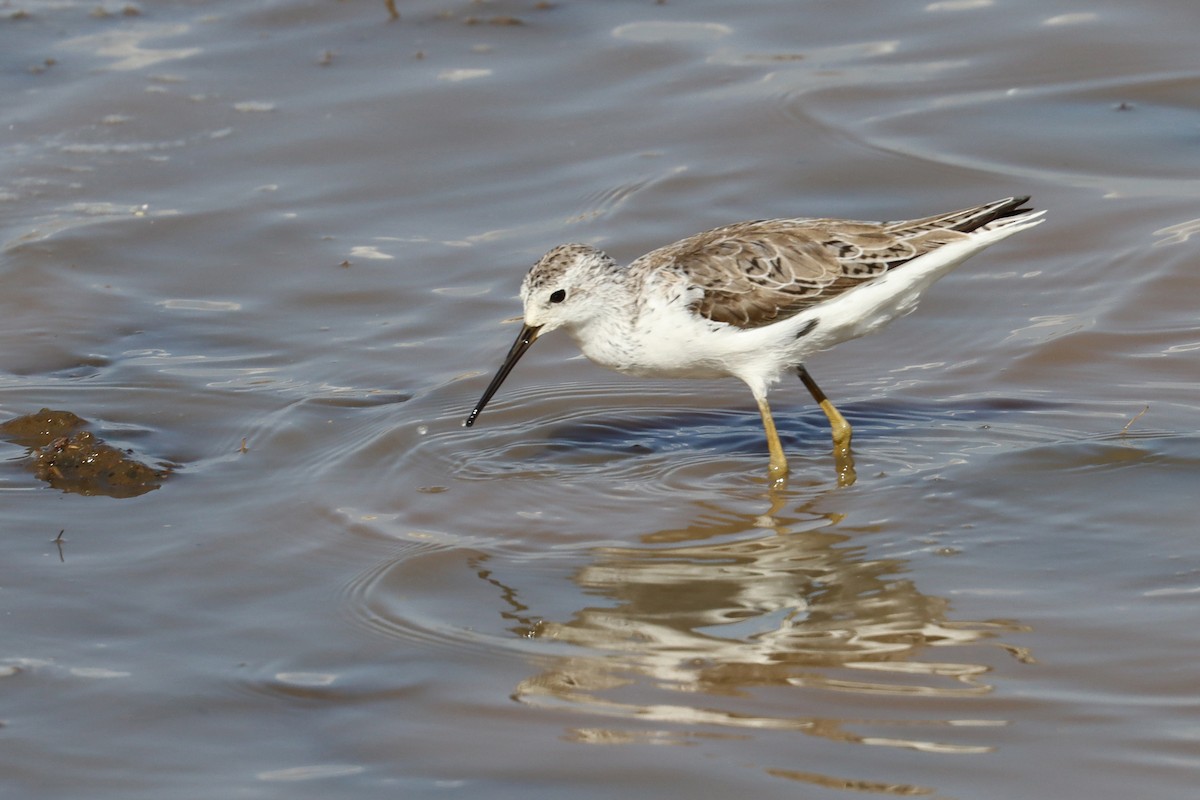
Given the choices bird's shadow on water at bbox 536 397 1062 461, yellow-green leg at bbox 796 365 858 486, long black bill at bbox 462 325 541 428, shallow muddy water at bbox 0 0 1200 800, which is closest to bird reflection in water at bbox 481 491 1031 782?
shallow muddy water at bbox 0 0 1200 800

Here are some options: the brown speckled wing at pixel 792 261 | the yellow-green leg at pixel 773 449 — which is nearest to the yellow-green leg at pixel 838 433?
the yellow-green leg at pixel 773 449

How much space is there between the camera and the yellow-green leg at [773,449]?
823 cm

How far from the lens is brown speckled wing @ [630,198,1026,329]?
323 inches

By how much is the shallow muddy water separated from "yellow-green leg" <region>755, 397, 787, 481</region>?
9cm

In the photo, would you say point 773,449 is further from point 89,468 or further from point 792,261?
point 89,468

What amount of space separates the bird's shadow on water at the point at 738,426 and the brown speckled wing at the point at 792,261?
2.84ft

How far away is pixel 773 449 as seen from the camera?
8336mm

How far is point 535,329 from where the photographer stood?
8445mm

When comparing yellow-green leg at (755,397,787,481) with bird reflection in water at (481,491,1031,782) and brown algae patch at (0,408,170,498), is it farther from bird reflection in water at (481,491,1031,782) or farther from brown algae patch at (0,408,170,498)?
brown algae patch at (0,408,170,498)

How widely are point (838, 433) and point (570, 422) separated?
→ 59.6 inches

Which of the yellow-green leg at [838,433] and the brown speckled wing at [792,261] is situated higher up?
the brown speckled wing at [792,261]

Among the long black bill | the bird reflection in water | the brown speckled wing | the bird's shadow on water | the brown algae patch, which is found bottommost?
the bird reflection in water

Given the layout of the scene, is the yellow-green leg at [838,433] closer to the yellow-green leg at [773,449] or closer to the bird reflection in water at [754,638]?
the yellow-green leg at [773,449]

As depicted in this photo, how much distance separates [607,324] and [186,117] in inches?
240
